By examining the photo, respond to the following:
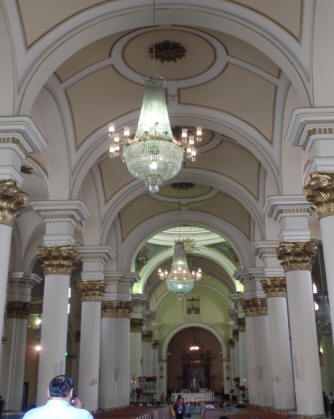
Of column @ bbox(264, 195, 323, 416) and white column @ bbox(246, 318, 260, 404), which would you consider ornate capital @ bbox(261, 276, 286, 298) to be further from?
white column @ bbox(246, 318, 260, 404)

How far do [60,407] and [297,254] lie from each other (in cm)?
671

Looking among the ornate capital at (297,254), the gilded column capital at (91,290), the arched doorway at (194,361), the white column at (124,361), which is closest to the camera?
the ornate capital at (297,254)

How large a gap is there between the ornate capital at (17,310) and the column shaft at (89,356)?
164 inches

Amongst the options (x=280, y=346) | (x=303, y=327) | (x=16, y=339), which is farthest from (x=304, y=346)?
(x=16, y=339)

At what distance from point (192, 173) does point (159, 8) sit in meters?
6.33

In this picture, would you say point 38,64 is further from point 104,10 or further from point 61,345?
point 61,345

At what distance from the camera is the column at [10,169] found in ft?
18.9

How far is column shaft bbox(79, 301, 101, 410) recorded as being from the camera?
10.1 m

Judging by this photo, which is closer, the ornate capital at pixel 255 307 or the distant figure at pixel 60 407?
the distant figure at pixel 60 407

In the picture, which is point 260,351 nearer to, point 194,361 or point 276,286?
point 276,286

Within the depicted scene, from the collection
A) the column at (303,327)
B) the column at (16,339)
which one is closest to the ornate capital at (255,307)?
the column at (303,327)

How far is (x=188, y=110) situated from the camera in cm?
952

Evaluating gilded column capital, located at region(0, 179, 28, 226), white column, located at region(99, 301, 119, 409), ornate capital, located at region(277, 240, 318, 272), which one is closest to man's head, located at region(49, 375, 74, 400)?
gilded column capital, located at region(0, 179, 28, 226)

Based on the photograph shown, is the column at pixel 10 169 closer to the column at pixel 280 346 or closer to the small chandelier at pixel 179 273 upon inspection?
the column at pixel 280 346
